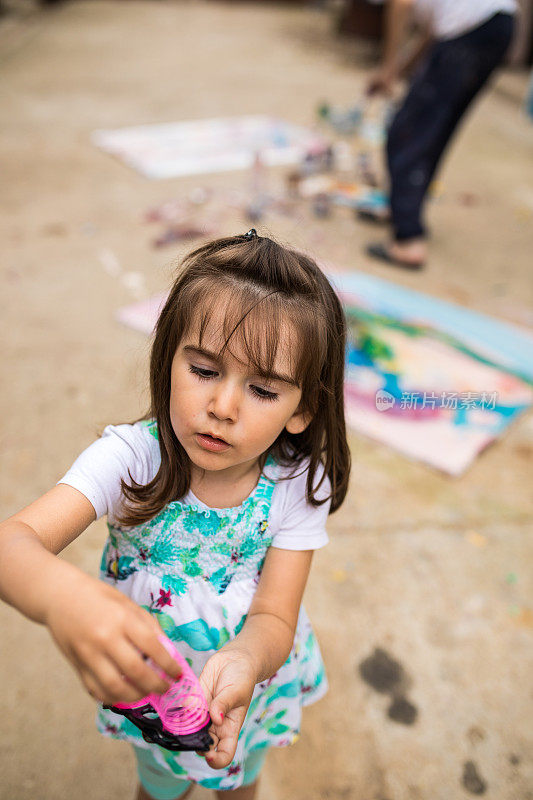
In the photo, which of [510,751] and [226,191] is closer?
[510,751]

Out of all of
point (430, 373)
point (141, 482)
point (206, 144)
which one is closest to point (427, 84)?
point (430, 373)

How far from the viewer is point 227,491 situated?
1040 mm

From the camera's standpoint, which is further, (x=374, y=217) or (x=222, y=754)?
(x=374, y=217)

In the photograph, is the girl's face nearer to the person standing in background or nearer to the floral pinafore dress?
the floral pinafore dress

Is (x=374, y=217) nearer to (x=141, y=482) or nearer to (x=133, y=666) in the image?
(x=141, y=482)

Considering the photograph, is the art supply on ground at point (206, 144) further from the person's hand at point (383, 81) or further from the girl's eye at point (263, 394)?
the girl's eye at point (263, 394)

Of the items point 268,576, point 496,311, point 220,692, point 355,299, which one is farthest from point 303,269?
point 496,311

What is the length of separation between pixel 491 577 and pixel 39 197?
10.3 ft

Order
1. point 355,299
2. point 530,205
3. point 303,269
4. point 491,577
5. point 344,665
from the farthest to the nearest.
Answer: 1. point 530,205
2. point 355,299
3. point 491,577
4. point 344,665
5. point 303,269

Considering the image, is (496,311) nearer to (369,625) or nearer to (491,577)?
(491,577)

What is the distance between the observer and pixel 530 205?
4500 millimetres

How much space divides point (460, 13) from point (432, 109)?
410 mm

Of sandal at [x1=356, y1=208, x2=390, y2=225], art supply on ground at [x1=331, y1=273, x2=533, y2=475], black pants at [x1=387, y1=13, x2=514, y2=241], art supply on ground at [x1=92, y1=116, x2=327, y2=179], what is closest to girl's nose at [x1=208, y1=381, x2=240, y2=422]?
art supply on ground at [x1=331, y1=273, x2=533, y2=475]

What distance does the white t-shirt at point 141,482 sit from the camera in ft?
3.06
